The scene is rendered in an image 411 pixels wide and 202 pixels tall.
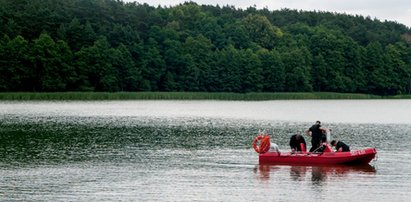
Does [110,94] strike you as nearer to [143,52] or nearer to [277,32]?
[143,52]

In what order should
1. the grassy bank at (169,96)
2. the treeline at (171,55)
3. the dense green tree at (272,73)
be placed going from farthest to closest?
the dense green tree at (272,73), the treeline at (171,55), the grassy bank at (169,96)

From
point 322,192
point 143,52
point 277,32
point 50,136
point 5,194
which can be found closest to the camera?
point 5,194

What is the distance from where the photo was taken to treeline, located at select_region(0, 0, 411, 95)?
137 m

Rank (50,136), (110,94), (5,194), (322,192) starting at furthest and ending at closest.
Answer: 1. (110,94)
2. (50,136)
3. (322,192)
4. (5,194)

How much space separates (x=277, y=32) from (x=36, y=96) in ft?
284

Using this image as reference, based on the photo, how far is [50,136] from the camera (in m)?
56.2

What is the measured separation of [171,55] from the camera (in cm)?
16175

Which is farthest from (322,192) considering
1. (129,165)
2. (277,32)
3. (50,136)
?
(277,32)

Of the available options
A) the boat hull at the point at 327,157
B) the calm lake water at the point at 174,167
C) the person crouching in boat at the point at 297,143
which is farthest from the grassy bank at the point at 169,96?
the boat hull at the point at 327,157

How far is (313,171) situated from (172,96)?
342ft

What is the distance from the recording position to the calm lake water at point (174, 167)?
3138cm

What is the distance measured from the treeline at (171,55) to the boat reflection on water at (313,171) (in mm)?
94855

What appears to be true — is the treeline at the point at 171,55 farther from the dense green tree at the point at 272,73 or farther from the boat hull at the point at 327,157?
the boat hull at the point at 327,157

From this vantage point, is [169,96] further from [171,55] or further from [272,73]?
[272,73]
